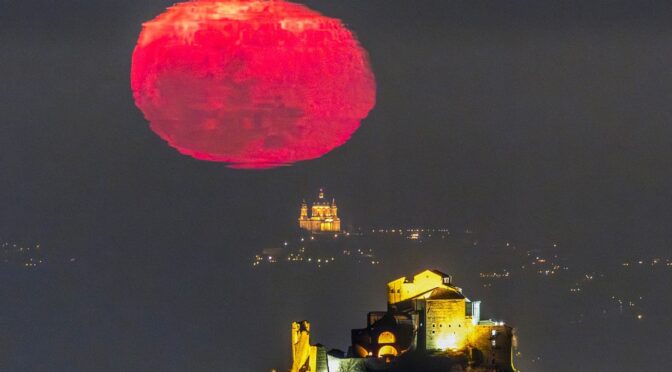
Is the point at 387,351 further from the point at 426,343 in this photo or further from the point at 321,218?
the point at 321,218

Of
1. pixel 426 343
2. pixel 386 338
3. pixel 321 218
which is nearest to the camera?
pixel 426 343

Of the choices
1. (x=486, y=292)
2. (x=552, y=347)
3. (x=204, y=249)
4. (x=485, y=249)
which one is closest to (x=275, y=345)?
(x=552, y=347)

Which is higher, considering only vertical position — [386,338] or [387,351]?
[386,338]

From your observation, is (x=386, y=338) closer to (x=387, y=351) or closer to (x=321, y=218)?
(x=387, y=351)

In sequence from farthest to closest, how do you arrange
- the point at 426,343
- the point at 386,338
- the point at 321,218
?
the point at 321,218
the point at 386,338
the point at 426,343

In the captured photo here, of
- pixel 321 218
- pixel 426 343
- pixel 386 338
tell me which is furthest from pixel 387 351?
pixel 321 218

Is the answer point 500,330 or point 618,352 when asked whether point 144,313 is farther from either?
point 500,330

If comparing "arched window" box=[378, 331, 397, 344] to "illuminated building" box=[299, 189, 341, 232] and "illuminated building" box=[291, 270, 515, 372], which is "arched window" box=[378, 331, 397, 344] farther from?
"illuminated building" box=[299, 189, 341, 232]

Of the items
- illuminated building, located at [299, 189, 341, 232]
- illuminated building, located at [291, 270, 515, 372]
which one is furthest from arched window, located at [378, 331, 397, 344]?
illuminated building, located at [299, 189, 341, 232]

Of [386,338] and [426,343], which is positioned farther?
[386,338]
